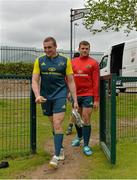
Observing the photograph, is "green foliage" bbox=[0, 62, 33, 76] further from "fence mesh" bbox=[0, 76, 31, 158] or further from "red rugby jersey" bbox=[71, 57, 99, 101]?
"red rugby jersey" bbox=[71, 57, 99, 101]

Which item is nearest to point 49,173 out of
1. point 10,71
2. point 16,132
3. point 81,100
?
point 81,100

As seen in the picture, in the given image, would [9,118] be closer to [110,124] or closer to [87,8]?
[110,124]

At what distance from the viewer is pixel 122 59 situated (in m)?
22.8

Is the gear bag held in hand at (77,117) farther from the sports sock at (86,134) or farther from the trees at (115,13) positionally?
the trees at (115,13)

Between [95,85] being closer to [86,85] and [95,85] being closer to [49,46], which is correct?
[86,85]

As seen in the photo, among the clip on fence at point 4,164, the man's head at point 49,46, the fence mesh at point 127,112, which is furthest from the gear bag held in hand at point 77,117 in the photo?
the fence mesh at point 127,112

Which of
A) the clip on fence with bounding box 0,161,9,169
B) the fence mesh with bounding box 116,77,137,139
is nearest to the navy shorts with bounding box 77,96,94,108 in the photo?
the fence mesh with bounding box 116,77,137,139

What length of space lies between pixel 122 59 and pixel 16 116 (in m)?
15.0

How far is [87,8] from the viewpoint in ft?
64.7

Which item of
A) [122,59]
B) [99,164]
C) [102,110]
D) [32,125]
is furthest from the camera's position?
[122,59]

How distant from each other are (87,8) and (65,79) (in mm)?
13108

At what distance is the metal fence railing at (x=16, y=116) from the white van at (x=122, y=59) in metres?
13.3

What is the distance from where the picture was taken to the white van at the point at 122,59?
21547 mm

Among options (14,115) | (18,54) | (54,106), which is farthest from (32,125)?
(18,54)
